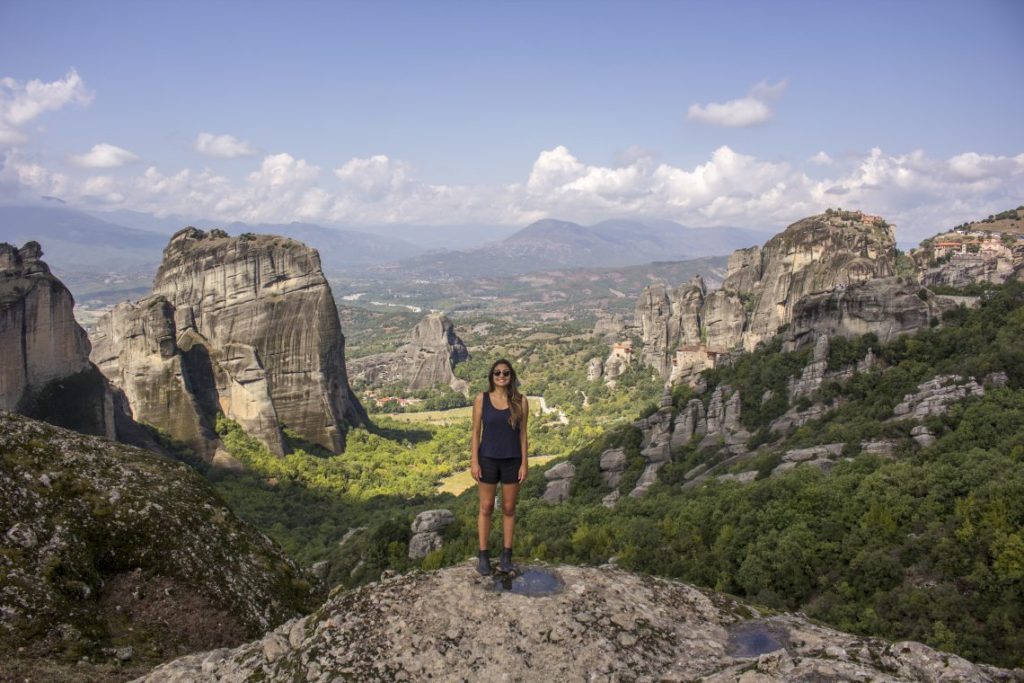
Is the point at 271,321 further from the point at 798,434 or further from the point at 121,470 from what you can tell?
the point at 121,470

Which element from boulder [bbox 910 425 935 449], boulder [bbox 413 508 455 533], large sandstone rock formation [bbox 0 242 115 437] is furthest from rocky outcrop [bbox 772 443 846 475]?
large sandstone rock formation [bbox 0 242 115 437]

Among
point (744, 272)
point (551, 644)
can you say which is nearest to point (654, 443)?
point (551, 644)

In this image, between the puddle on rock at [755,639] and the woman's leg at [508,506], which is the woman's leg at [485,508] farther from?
the puddle on rock at [755,639]

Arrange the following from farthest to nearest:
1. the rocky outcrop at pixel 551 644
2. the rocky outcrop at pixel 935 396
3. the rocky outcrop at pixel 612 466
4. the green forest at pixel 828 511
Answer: the rocky outcrop at pixel 612 466 < the rocky outcrop at pixel 935 396 < the green forest at pixel 828 511 < the rocky outcrop at pixel 551 644

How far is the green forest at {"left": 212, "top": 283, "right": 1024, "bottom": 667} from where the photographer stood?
1709 cm

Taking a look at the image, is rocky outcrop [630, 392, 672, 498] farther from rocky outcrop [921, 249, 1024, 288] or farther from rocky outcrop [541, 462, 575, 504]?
rocky outcrop [921, 249, 1024, 288]

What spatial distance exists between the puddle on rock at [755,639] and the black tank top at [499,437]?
3.85m

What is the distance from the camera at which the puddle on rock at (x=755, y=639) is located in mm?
8711

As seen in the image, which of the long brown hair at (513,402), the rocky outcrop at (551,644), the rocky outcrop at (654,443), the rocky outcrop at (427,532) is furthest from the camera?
the rocky outcrop at (654,443)

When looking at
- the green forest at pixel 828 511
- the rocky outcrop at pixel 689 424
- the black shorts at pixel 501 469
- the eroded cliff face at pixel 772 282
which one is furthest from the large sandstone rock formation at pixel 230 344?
the black shorts at pixel 501 469

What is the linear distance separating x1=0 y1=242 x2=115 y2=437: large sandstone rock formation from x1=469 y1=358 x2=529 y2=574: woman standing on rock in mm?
37962

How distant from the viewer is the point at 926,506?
20.5 meters

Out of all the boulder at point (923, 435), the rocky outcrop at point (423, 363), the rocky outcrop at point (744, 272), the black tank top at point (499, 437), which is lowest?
the rocky outcrop at point (423, 363)

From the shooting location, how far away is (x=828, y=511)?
23.0 m
